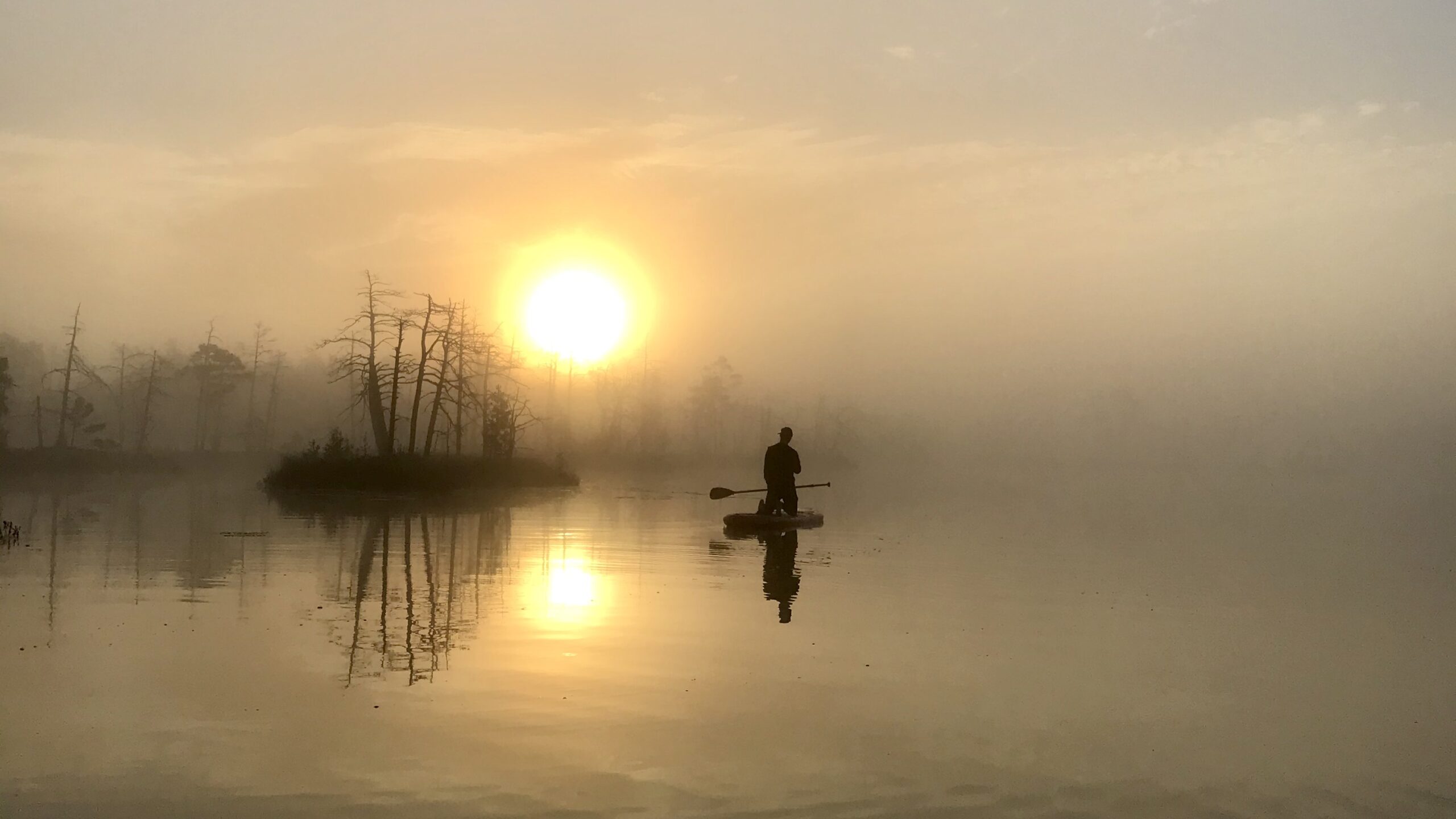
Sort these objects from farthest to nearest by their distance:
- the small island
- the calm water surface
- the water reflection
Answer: the small island, the water reflection, the calm water surface

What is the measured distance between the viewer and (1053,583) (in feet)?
65.2

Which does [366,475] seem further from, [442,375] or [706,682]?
[706,682]

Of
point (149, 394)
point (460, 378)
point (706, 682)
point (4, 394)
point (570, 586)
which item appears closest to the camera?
point (706, 682)

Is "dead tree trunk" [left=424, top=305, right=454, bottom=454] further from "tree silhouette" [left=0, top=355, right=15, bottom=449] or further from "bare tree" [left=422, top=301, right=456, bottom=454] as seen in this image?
"tree silhouette" [left=0, top=355, right=15, bottom=449]

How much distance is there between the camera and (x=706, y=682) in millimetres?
11000

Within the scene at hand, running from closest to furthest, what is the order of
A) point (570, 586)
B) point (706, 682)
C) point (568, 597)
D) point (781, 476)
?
1. point (706, 682)
2. point (568, 597)
3. point (570, 586)
4. point (781, 476)

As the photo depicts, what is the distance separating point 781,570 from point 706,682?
10153mm

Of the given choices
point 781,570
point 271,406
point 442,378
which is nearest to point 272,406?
point 271,406

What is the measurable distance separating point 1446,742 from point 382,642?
394 inches

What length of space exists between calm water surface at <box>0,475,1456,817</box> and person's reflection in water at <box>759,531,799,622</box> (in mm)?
184

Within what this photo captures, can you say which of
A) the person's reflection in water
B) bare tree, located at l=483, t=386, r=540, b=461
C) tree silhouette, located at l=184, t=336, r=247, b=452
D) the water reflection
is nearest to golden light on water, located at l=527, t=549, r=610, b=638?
the water reflection

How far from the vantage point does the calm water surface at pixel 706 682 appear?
7.68 metres

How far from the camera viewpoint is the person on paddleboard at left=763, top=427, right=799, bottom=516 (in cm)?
3006

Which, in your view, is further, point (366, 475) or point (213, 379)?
point (213, 379)
